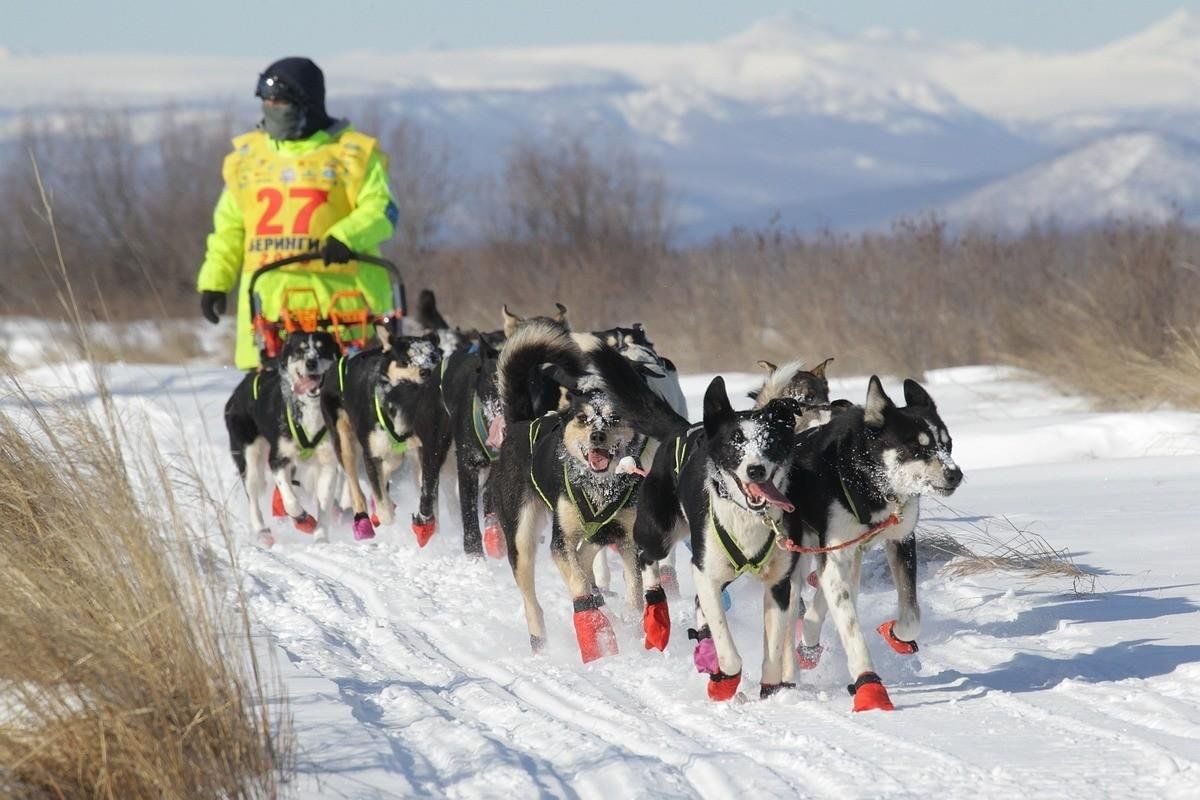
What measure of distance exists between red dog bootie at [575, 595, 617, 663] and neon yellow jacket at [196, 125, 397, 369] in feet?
12.4

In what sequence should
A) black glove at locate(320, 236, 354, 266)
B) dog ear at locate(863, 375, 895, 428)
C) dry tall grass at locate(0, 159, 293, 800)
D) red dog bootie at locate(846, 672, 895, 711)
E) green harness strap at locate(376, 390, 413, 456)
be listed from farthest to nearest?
1. black glove at locate(320, 236, 354, 266)
2. green harness strap at locate(376, 390, 413, 456)
3. dog ear at locate(863, 375, 895, 428)
4. red dog bootie at locate(846, 672, 895, 711)
5. dry tall grass at locate(0, 159, 293, 800)

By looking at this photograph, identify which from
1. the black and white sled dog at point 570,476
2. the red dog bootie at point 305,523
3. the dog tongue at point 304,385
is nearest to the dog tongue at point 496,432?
the black and white sled dog at point 570,476

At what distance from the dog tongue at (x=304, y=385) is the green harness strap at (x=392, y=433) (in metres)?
0.51

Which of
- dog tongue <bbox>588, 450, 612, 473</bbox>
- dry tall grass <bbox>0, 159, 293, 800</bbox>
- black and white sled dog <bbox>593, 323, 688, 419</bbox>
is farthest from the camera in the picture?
black and white sled dog <bbox>593, 323, 688, 419</bbox>

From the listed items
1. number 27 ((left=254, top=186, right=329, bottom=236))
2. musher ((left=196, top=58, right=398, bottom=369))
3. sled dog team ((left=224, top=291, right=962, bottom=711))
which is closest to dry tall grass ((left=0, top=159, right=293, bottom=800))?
sled dog team ((left=224, top=291, right=962, bottom=711))

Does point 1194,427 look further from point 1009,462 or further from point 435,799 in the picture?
point 435,799

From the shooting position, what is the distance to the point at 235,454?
10141mm

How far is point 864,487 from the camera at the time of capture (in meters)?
5.35

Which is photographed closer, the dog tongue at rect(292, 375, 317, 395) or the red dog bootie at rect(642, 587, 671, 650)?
the red dog bootie at rect(642, 587, 671, 650)

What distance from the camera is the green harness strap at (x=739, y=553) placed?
17.2 feet

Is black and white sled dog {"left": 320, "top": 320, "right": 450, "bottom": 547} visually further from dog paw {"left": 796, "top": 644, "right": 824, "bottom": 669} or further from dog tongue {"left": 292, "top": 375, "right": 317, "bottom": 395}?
dog paw {"left": 796, "top": 644, "right": 824, "bottom": 669}

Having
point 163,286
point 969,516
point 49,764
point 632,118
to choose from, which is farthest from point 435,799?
point 632,118

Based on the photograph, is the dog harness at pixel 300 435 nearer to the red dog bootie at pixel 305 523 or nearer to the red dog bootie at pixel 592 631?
the red dog bootie at pixel 305 523

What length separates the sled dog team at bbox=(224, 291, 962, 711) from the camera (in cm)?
525
